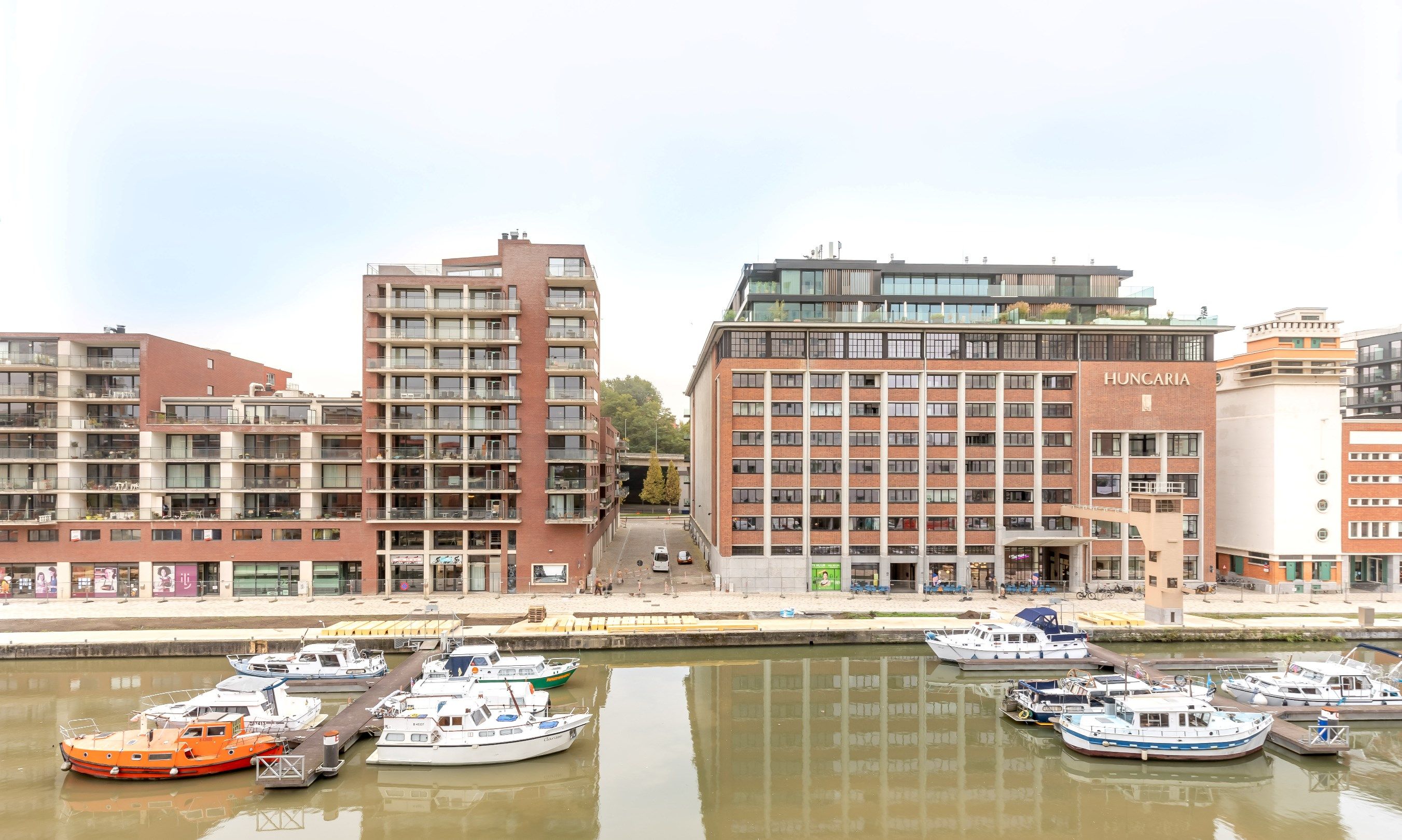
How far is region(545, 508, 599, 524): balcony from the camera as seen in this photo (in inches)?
1982

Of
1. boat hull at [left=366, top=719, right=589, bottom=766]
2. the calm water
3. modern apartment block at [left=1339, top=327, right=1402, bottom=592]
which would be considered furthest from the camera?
modern apartment block at [left=1339, top=327, right=1402, bottom=592]

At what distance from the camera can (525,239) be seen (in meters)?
51.7

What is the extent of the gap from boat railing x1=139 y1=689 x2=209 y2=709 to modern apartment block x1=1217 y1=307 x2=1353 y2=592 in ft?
222

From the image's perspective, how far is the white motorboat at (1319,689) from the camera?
3138cm

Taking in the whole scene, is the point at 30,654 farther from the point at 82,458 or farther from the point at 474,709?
the point at 474,709

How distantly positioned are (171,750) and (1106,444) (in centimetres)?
5721

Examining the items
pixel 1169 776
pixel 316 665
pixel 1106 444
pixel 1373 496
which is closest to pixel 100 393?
pixel 316 665

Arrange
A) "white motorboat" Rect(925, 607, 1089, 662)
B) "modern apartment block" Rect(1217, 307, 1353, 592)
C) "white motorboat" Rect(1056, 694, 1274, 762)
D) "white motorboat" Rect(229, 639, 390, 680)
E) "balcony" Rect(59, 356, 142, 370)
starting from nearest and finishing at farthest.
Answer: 1. "white motorboat" Rect(1056, 694, 1274, 762)
2. "white motorboat" Rect(229, 639, 390, 680)
3. "white motorboat" Rect(925, 607, 1089, 662)
4. "balcony" Rect(59, 356, 142, 370)
5. "modern apartment block" Rect(1217, 307, 1353, 592)

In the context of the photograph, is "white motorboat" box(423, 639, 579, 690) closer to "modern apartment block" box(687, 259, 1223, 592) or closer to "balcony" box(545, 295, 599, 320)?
"modern apartment block" box(687, 259, 1223, 592)

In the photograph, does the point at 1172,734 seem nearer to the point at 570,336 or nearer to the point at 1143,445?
the point at 1143,445

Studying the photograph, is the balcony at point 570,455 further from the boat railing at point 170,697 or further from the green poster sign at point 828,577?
the boat railing at point 170,697

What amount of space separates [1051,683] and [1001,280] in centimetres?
3376

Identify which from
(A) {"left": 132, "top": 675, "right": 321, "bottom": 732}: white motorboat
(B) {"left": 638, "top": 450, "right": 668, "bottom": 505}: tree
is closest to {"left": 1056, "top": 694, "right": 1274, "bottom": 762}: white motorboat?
(A) {"left": 132, "top": 675, "right": 321, "bottom": 732}: white motorboat

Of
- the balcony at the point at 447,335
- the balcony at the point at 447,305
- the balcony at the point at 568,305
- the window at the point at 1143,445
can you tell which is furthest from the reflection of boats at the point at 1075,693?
the balcony at the point at 447,305
